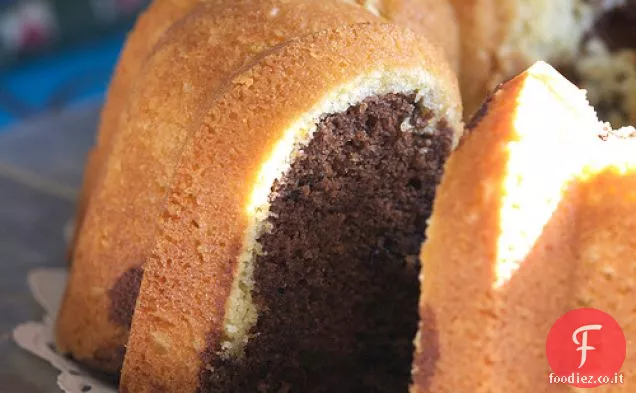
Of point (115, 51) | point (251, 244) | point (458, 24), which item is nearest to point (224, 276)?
point (251, 244)

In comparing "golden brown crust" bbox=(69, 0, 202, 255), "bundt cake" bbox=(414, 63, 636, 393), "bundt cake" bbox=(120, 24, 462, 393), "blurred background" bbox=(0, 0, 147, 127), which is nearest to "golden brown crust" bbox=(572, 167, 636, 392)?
"bundt cake" bbox=(414, 63, 636, 393)

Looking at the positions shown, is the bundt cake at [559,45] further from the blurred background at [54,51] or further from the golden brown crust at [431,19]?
the blurred background at [54,51]

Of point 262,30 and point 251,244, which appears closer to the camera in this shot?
point 251,244

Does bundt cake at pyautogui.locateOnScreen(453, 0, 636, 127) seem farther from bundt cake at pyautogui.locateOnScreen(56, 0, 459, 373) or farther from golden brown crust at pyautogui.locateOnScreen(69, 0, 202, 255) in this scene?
golden brown crust at pyautogui.locateOnScreen(69, 0, 202, 255)

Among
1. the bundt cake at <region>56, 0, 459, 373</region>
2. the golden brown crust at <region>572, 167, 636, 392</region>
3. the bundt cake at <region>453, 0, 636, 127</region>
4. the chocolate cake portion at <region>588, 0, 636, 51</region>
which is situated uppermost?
the chocolate cake portion at <region>588, 0, 636, 51</region>

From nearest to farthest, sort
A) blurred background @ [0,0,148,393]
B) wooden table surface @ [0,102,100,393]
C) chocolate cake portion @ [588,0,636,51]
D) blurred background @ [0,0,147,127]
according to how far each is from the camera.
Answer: wooden table surface @ [0,102,100,393] → blurred background @ [0,0,148,393] → chocolate cake portion @ [588,0,636,51] → blurred background @ [0,0,147,127]

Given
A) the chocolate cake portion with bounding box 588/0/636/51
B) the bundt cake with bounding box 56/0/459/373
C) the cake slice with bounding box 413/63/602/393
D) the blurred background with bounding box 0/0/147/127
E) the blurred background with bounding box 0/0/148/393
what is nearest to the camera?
the cake slice with bounding box 413/63/602/393

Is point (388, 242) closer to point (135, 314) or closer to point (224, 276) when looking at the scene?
point (224, 276)
